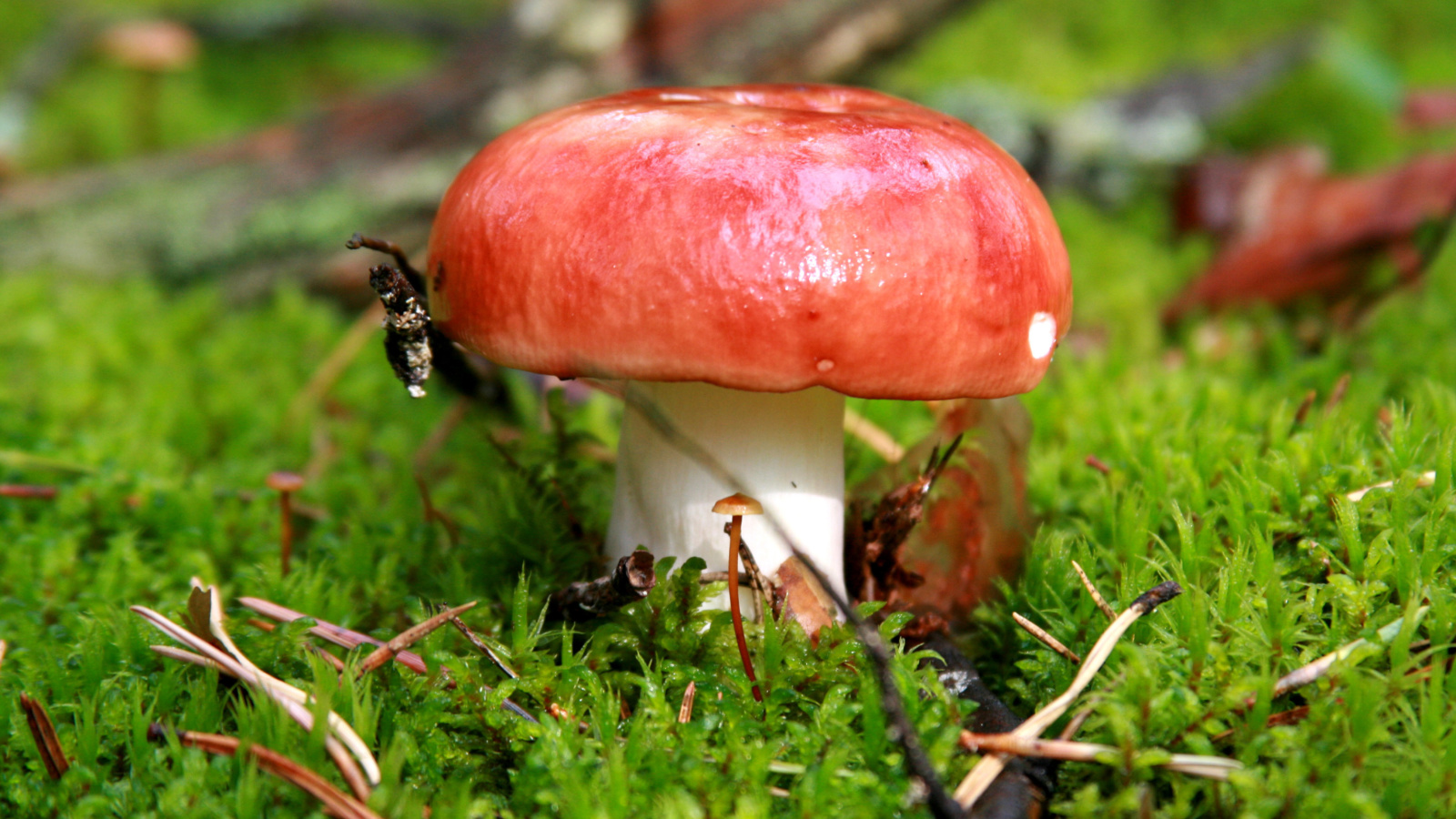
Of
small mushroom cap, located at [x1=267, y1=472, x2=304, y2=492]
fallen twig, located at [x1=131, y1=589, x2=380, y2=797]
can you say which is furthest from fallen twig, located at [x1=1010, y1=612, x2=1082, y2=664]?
small mushroom cap, located at [x1=267, y1=472, x2=304, y2=492]

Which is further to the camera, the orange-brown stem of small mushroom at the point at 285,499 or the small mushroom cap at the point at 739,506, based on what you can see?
the orange-brown stem of small mushroom at the point at 285,499

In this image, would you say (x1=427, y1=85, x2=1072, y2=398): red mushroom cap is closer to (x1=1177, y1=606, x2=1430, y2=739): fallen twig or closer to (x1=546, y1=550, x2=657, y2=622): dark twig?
(x1=546, y1=550, x2=657, y2=622): dark twig

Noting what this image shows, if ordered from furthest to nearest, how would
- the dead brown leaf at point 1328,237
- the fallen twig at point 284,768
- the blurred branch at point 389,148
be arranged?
1. the blurred branch at point 389,148
2. the dead brown leaf at point 1328,237
3. the fallen twig at point 284,768

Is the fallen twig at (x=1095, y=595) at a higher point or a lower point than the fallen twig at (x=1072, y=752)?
higher

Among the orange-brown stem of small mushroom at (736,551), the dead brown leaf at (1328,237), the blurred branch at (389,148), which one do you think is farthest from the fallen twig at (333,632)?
the dead brown leaf at (1328,237)

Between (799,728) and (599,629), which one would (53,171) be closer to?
(599,629)

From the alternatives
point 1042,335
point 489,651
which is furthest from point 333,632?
point 1042,335

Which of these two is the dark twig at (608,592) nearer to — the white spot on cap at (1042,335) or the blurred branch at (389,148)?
the white spot on cap at (1042,335)
